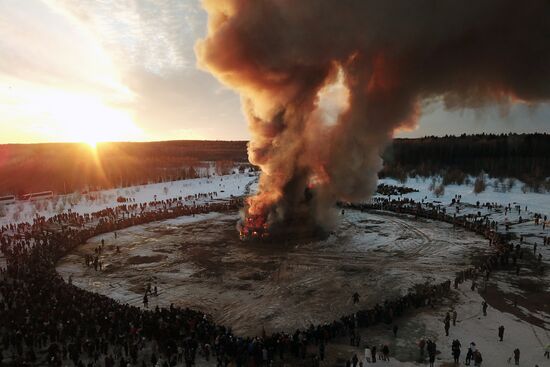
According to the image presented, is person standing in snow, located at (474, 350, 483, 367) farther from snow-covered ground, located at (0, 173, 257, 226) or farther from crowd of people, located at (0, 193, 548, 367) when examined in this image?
snow-covered ground, located at (0, 173, 257, 226)

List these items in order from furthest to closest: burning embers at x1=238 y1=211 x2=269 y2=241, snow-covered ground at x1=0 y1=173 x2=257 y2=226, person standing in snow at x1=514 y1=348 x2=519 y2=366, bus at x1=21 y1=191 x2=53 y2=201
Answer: bus at x1=21 y1=191 x2=53 y2=201 → snow-covered ground at x1=0 y1=173 x2=257 y2=226 → burning embers at x1=238 y1=211 x2=269 y2=241 → person standing in snow at x1=514 y1=348 x2=519 y2=366

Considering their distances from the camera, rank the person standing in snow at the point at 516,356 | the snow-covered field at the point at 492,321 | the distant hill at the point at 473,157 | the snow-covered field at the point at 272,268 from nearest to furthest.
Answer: the person standing in snow at the point at 516,356 < the snow-covered field at the point at 492,321 < the snow-covered field at the point at 272,268 < the distant hill at the point at 473,157

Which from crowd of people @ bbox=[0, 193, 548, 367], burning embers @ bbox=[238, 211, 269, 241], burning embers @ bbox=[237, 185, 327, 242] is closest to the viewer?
crowd of people @ bbox=[0, 193, 548, 367]

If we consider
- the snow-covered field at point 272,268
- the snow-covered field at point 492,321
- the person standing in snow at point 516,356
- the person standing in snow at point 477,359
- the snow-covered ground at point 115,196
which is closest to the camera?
the person standing in snow at point 477,359

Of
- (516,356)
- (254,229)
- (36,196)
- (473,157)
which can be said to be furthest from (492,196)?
(36,196)

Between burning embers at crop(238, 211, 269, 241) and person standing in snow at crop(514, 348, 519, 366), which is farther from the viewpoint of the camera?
burning embers at crop(238, 211, 269, 241)

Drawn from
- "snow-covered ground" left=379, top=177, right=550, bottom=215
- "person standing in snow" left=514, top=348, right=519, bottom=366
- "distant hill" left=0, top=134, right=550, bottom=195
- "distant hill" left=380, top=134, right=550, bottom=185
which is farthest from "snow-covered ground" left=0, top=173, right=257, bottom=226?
"person standing in snow" left=514, top=348, right=519, bottom=366

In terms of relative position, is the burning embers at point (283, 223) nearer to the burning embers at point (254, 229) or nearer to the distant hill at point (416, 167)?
the burning embers at point (254, 229)

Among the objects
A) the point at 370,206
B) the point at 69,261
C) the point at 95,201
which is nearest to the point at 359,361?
the point at 69,261

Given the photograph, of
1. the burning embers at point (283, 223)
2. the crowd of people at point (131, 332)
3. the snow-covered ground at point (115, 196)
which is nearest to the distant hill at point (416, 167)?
the snow-covered ground at point (115, 196)

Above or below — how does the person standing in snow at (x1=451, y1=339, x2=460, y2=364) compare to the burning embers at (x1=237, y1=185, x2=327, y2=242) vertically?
below

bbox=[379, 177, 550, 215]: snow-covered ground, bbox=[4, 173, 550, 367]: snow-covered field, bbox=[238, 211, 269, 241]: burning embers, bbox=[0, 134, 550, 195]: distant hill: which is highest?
bbox=[0, 134, 550, 195]: distant hill

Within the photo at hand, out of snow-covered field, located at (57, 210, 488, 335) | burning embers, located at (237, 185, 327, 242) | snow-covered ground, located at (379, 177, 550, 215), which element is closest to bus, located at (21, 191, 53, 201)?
snow-covered field, located at (57, 210, 488, 335)

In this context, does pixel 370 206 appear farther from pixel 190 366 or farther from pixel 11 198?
pixel 11 198
